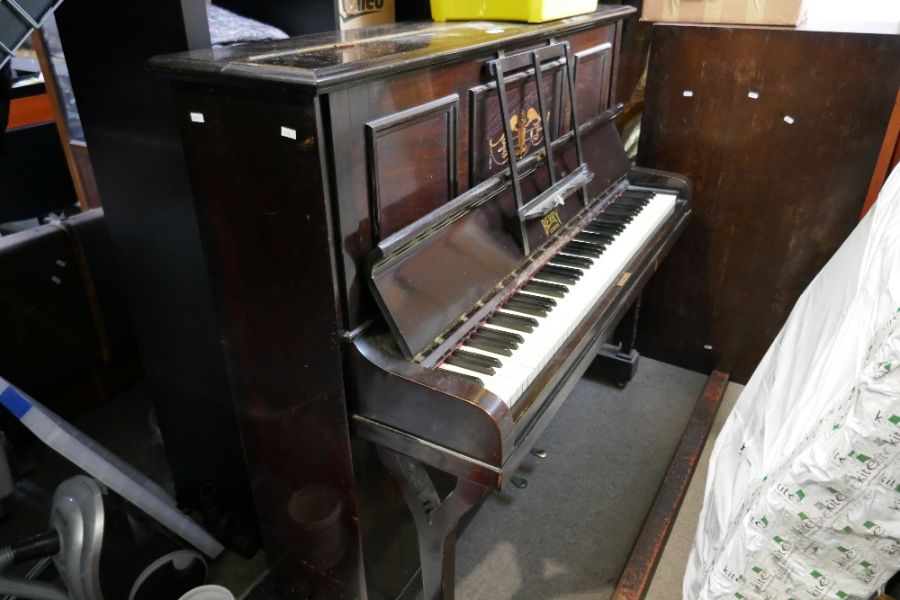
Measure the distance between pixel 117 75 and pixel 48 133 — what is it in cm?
208

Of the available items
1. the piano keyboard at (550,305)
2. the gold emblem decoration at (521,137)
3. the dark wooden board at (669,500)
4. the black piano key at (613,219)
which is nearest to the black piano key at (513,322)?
the piano keyboard at (550,305)

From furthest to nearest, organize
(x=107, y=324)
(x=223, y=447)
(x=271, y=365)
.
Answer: (x=107, y=324), (x=223, y=447), (x=271, y=365)

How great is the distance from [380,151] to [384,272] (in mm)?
218

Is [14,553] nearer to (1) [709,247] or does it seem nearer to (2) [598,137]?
(2) [598,137]

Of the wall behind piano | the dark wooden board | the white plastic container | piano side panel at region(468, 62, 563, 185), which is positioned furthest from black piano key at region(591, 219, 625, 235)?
the white plastic container

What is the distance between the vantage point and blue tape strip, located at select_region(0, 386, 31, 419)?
1.50 m

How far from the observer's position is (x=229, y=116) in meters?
1.15

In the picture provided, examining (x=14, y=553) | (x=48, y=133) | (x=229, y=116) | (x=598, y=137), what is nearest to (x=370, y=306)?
(x=229, y=116)

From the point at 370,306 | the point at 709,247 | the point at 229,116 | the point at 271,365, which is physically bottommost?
the point at 709,247

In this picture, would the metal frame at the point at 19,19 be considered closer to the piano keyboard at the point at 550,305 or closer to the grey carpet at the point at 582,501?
the piano keyboard at the point at 550,305

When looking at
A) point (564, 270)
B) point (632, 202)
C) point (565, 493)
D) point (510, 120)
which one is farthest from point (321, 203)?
point (565, 493)

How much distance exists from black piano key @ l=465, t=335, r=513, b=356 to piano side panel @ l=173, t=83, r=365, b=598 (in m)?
0.28

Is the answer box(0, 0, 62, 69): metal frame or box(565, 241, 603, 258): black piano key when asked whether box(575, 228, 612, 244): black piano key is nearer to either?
box(565, 241, 603, 258): black piano key

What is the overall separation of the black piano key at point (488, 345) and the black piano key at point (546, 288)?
0.82 ft
